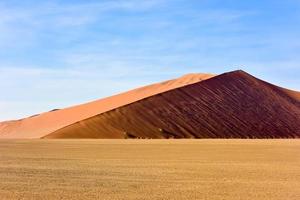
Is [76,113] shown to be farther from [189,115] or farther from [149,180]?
[149,180]

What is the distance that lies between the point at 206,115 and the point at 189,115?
2700 millimetres

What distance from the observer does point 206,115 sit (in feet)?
268

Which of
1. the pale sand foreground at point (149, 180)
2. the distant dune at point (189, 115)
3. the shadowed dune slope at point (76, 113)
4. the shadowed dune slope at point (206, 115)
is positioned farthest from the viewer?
the shadowed dune slope at point (76, 113)

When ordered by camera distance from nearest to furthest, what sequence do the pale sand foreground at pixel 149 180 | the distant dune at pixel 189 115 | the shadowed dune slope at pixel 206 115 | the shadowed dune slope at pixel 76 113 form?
the pale sand foreground at pixel 149 180 < the shadowed dune slope at pixel 206 115 < the distant dune at pixel 189 115 < the shadowed dune slope at pixel 76 113

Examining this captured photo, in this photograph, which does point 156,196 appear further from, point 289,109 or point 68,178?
point 289,109

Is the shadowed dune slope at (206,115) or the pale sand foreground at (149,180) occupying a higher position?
the shadowed dune slope at (206,115)

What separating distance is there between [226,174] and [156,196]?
671 cm

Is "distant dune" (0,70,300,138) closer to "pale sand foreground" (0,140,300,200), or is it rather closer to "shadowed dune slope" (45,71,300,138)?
"shadowed dune slope" (45,71,300,138)

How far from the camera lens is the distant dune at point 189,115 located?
73750mm

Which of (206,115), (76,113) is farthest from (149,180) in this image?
(76,113)

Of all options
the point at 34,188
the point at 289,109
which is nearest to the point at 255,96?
the point at 289,109

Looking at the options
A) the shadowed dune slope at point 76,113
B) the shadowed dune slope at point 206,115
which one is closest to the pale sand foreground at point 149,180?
the shadowed dune slope at point 206,115

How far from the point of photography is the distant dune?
73.8m

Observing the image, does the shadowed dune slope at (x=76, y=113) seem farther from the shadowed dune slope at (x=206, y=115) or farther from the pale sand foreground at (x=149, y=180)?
the pale sand foreground at (x=149, y=180)
